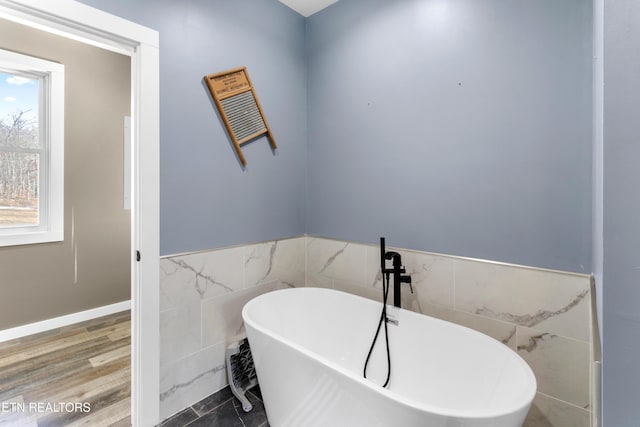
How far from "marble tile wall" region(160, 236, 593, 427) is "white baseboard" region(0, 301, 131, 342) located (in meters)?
1.92

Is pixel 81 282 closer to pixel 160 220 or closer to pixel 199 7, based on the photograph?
pixel 160 220

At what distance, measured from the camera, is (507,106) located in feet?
4.80

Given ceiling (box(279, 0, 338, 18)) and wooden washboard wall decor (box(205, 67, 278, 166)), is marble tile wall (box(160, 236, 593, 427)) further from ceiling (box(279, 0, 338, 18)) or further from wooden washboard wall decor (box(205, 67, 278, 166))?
ceiling (box(279, 0, 338, 18))

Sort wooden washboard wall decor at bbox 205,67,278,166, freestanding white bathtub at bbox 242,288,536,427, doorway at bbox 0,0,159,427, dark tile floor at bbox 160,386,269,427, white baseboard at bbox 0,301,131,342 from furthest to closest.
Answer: white baseboard at bbox 0,301,131,342
wooden washboard wall decor at bbox 205,67,278,166
dark tile floor at bbox 160,386,269,427
doorway at bbox 0,0,159,427
freestanding white bathtub at bbox 242,288,536,427

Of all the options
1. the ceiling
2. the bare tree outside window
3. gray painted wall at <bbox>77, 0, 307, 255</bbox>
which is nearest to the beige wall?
the bare tree outside window

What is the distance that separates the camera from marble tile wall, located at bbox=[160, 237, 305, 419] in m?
1.64

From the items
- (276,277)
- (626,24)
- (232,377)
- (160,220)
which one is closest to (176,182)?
(160,220)

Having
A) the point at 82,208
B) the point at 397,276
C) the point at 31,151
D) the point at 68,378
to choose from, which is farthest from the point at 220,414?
the point at 31,151

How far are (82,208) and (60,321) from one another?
1.08m

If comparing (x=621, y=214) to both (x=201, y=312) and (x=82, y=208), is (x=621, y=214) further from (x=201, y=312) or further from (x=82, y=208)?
(x=82, y=208)

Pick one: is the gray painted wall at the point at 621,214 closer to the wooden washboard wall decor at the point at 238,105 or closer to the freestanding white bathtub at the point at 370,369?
the freestanding white bathtub at the point at 370,369

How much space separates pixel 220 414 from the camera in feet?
5.51

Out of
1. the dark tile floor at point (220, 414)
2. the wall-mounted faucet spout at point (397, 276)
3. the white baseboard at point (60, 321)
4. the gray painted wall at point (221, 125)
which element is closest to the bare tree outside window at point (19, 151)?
the white baseboard at point (60, 321)

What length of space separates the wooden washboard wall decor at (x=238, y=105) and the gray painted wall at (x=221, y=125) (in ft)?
0.16
